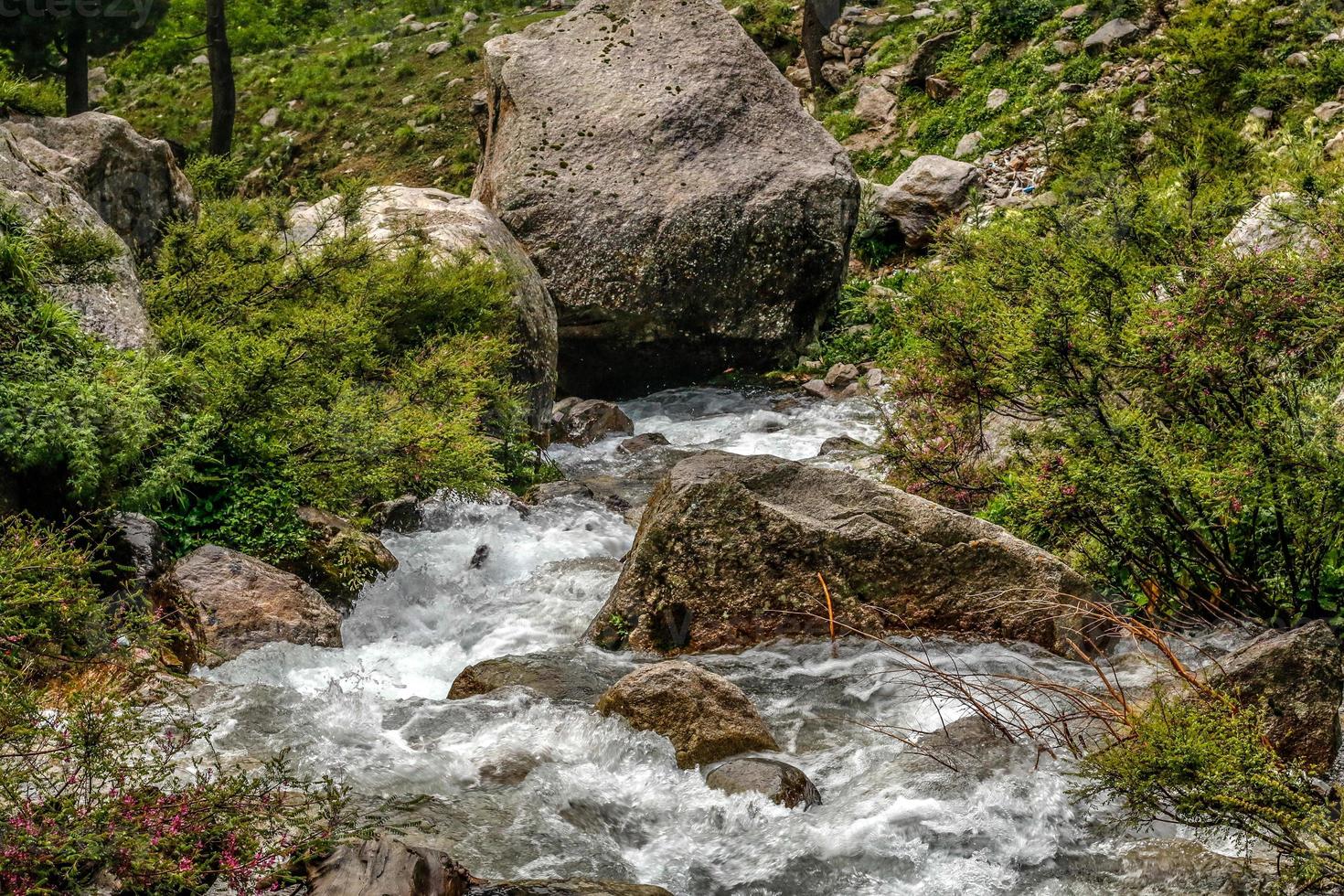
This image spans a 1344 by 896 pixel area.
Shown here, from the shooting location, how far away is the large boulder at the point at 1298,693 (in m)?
5.72

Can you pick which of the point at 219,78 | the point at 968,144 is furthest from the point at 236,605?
the point at 968,144

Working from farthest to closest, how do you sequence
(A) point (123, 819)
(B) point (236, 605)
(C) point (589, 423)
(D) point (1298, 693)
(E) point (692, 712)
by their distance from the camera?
(C) point (589, 423) → (B) point (236, 605) → (E) point (692, 712) → (D) point (1298, 693) → (A) point (123, 819)

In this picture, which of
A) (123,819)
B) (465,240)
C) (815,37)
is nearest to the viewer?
(123,819)

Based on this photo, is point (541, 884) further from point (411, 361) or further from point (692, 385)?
point (692, 385)

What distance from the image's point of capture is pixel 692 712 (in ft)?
21.3

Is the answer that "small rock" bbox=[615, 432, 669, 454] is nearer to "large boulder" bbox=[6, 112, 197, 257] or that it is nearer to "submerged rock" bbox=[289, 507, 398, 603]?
"submerged rock" bbox=[289, 507, 398, 603]

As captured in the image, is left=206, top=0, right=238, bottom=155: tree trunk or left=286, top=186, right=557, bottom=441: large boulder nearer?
left=286, top=186, right=557, bottom=441: large boulder

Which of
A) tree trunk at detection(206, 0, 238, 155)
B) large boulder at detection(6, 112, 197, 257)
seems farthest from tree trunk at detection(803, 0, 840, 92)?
large boulder at detection(6, 112, 197, 257)

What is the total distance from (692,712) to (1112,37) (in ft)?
64.8

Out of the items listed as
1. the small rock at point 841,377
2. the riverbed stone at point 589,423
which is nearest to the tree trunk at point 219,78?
the riverbed stone at point 589,423

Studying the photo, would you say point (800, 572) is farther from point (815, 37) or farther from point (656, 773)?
point (815, 37)

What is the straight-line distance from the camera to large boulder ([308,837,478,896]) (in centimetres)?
454

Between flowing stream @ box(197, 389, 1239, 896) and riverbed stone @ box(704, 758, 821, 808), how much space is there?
0.07 m

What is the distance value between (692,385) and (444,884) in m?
13.5
